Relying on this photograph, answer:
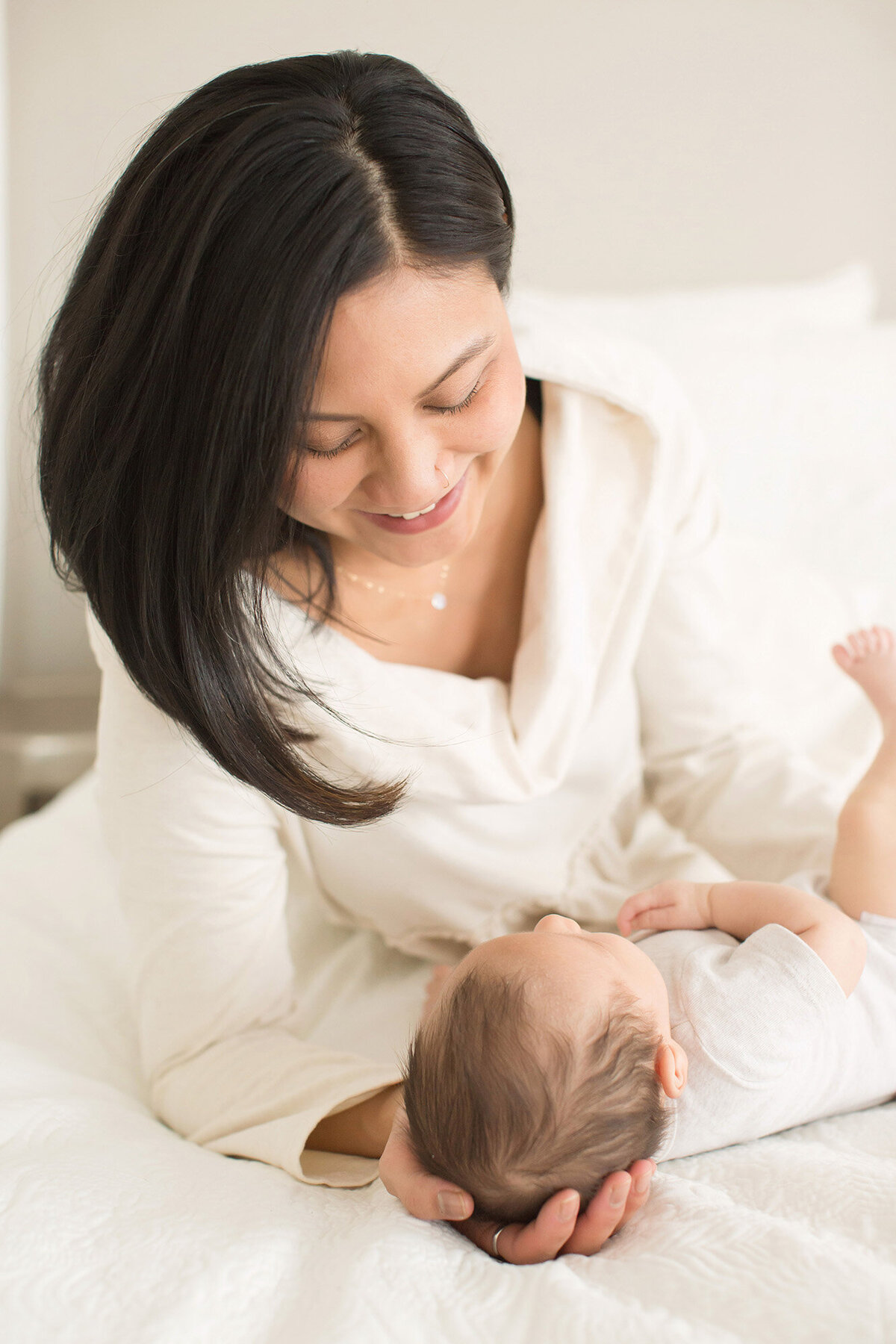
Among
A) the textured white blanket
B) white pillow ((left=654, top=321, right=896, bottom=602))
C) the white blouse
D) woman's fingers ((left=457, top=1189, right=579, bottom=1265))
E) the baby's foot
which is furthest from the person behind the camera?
white pillow ((left=654, top=321, right=896, bottom=602))

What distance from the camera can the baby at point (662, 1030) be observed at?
72 cm

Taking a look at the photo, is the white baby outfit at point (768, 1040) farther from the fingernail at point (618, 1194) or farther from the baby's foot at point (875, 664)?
the baby's foot at point (875, 664)

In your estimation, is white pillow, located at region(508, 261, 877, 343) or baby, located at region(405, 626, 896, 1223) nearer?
baby, located at region(405, 626, 896, 1223)

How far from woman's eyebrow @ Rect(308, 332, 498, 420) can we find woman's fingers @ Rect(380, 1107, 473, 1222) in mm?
566

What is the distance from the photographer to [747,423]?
1.69 metres

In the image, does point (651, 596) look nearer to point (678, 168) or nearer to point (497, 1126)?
point (497, 1126)

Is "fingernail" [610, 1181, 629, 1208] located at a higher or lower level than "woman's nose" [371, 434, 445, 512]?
lower

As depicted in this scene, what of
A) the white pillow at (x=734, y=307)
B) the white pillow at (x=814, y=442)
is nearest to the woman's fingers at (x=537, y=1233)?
the white pillow at (x=814, y=442)

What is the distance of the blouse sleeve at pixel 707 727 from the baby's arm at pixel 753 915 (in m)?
0.20

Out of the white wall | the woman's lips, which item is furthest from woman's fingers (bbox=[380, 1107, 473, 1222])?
the white wall

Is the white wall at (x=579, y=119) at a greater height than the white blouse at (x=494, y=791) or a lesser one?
greater

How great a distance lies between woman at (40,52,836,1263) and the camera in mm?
667

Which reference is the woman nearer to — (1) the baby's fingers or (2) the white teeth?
(2) the white teeth

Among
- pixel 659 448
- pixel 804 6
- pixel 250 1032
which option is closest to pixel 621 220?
pixel 804 6
